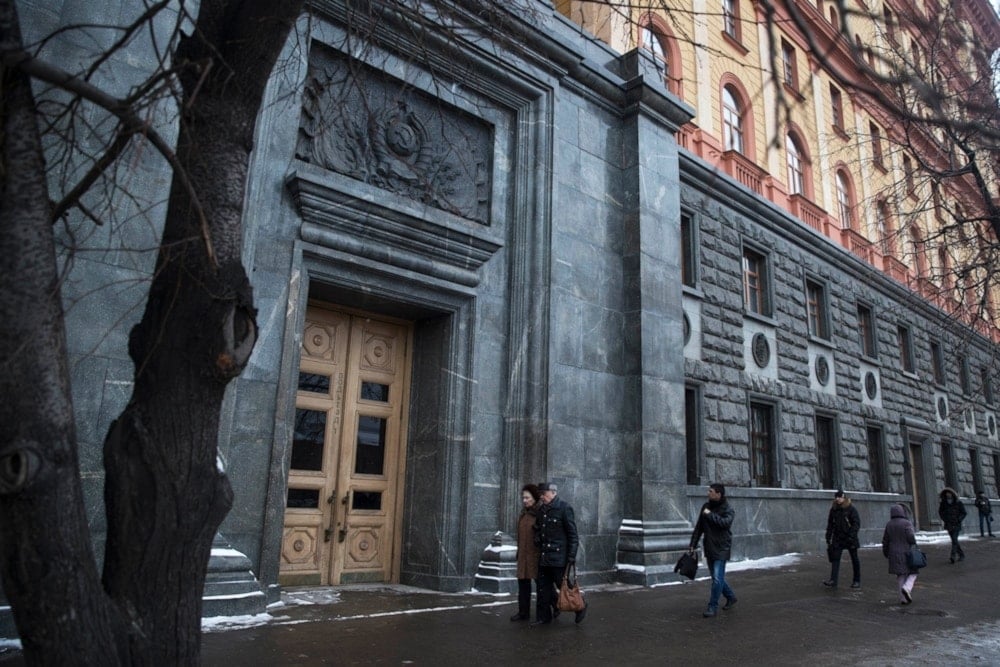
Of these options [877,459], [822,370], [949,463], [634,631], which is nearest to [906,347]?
[949,463]

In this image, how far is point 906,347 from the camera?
77.7 ft

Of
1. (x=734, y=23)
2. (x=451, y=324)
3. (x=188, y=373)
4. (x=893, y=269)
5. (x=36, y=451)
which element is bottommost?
(x=36, y=451)

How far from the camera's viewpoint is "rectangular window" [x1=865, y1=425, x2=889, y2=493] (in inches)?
804

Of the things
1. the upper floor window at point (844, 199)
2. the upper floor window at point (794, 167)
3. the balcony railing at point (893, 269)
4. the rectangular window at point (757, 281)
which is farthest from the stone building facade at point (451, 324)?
the balcony railing at point (893, 269)

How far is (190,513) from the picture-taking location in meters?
3.16

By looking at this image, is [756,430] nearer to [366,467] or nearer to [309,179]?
[366,467]

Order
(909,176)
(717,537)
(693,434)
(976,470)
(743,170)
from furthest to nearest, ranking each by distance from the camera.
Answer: (976,470)
(743,170)
(693,434)
(909,176)
(717,537)

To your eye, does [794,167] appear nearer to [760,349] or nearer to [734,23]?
[734,23]

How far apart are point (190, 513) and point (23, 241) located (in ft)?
4.23

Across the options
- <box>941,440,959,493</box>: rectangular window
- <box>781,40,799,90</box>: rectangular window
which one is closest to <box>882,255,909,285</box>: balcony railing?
<box>941,440,959,493</box>: rectangular window

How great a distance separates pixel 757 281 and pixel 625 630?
1202cm

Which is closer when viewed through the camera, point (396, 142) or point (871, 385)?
point (396, 142)

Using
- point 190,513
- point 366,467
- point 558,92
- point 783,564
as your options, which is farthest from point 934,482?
point 190,513

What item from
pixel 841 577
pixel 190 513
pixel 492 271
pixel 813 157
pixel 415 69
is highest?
pixel 813 157
